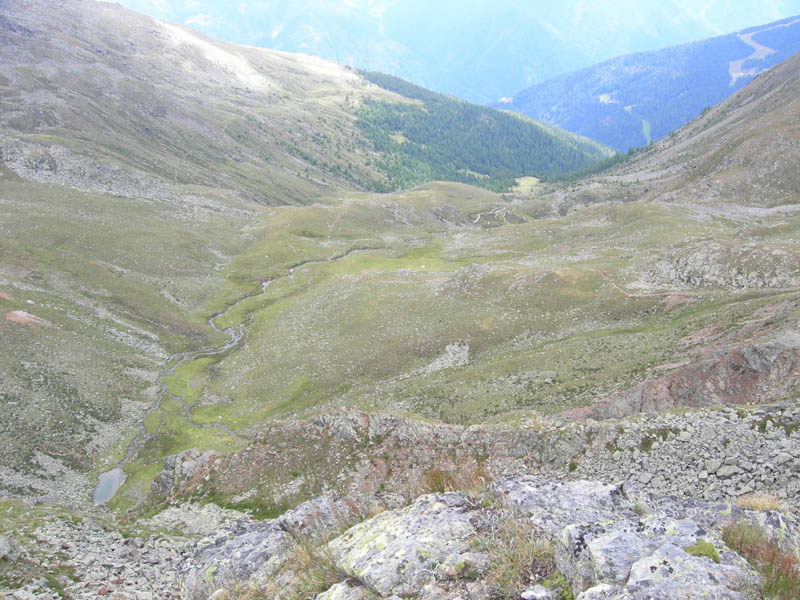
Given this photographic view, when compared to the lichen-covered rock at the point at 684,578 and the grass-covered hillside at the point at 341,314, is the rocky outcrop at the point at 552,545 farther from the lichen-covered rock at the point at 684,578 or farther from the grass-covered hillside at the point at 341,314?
the grass-covered hillside at the point at 341,314

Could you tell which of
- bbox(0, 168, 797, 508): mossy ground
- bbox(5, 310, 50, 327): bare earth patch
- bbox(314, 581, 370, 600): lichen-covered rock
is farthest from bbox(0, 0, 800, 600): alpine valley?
bbox(0, 168, 797, 508): mossy ground

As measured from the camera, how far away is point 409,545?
45.2 feet

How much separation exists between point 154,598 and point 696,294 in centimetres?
6267

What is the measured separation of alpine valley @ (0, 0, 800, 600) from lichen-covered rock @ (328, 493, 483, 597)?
9 cm

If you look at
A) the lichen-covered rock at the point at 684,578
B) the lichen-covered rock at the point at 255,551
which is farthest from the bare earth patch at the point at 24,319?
the lichen-covered rock at the point at 684,578

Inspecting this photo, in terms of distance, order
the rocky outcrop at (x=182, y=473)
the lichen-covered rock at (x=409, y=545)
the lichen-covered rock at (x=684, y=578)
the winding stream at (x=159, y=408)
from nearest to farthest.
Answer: the lichen-covered rock at (x=684, y=578) → the lichen-covered rock at (x=409, y=545) → the rocky outcrop at (x=182, y=473) → the winding stream at (x=159, y=408)

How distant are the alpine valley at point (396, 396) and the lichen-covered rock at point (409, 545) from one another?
0.09 m

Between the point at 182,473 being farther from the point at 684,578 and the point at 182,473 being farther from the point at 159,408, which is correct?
the point at 684,578

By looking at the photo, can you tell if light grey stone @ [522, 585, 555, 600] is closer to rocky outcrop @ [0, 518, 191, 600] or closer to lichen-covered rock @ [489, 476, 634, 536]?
lichen-covered rock @ [489, 476, 634, 536]

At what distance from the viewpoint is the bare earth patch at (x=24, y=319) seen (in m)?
73.6

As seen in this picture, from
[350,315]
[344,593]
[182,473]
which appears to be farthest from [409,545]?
[350,315]

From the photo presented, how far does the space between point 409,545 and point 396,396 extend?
4434cm

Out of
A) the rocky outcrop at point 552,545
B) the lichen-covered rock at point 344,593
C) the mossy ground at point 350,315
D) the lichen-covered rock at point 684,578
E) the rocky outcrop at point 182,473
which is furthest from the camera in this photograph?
the mossy ground at point 350,315

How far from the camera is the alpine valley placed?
13531mm
